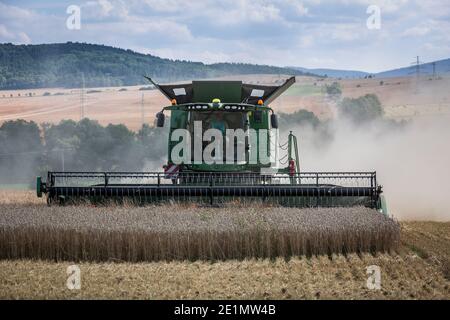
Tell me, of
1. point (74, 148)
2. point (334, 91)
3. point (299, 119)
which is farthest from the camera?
point (334, 91)

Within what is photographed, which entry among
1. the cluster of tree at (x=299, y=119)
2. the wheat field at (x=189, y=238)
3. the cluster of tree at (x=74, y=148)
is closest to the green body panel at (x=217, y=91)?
the wheat field at (x=189, y=238)

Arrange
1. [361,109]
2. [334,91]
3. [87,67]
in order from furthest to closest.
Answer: [334,91] → [87,67] → [361,109]

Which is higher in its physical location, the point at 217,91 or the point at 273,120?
the point at 217,91

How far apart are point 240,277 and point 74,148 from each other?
29422mm

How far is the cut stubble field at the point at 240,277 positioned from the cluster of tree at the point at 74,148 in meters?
25.2

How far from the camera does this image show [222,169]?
14.1 m

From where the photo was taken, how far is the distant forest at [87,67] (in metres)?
48.8

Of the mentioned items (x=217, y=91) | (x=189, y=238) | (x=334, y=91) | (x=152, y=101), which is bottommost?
(x=189, y=238)

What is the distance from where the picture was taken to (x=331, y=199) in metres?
13.2

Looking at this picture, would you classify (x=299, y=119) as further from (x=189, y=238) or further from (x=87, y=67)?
(x=189, y=238)

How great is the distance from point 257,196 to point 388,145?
683 inches

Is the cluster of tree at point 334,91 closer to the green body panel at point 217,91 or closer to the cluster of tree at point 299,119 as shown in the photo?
the cluster of tree at point 299,119

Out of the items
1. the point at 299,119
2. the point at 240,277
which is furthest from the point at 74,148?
the point at 240,277
